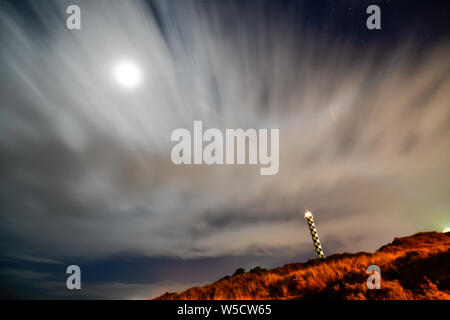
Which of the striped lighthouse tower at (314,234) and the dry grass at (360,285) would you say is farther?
the striped lighthouse tower at (314,234)

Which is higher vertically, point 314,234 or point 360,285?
point 360,285

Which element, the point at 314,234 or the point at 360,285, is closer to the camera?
the point at 360,285

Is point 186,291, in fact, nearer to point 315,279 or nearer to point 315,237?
point 315,279

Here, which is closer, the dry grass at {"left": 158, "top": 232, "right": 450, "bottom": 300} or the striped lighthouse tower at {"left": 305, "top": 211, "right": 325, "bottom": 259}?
the dry grass at {"left": 158, "top": 232, "right": 450, "bottom": 300}
